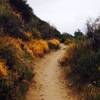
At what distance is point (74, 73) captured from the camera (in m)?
17.1

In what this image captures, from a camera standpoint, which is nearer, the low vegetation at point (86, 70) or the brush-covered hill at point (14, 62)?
the brush-covered hill at point (14, 62)

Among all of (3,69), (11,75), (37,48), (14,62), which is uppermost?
(37,48)

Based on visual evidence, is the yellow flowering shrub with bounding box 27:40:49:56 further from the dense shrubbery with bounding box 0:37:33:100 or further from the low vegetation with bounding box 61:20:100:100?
the dense shrubbery with bounding box 0:37:33:100

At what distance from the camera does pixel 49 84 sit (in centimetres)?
1662

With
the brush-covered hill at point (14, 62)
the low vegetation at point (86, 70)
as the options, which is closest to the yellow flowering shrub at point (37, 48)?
the brush-covered hill at point (14, 62)

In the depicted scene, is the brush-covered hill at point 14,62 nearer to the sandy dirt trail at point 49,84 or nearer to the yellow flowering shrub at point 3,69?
the yellow flowering shrub at point 3,69

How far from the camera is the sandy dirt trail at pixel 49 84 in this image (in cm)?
1461

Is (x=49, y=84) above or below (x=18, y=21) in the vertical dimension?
below

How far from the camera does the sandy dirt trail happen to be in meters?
14.6

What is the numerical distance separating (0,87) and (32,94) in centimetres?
282

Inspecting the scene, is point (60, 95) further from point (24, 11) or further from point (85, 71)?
point (24, 11)

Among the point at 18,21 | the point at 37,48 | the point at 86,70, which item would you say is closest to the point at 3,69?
the point at 86,70

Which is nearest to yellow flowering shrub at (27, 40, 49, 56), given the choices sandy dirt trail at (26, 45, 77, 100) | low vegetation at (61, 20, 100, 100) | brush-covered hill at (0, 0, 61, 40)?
brush-covered hill at (0, 0, 61, 40)

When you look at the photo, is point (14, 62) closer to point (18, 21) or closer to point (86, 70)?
point (86, 70)
